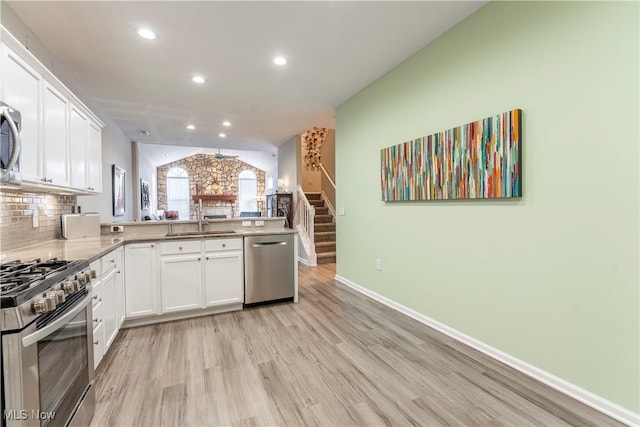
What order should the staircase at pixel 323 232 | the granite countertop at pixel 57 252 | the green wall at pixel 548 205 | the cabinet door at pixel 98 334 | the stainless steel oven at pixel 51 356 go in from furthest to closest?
the staircase at pixel 323 232 → the cabinet door at pixel 98 334 → the granite countertop at pixel 57 252 → the green wall at pixel 548 205 → the stainless steel oven at pixel 51 356

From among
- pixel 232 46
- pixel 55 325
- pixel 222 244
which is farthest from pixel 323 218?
pixel 55 325

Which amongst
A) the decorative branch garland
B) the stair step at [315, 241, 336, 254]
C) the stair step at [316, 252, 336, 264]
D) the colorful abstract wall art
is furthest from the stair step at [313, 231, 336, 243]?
the colorful abstract wall art

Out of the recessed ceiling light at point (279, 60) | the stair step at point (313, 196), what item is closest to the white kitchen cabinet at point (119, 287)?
the recessed ceiling light at point (279, 60)

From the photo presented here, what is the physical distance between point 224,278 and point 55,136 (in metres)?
1.93

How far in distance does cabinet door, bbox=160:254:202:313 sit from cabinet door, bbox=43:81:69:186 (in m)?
1.15

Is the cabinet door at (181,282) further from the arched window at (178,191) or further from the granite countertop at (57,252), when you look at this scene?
the arched window at (178,191)

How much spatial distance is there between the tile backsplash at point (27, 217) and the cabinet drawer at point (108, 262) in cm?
61

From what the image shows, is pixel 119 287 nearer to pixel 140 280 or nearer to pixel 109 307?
pixel 140 280

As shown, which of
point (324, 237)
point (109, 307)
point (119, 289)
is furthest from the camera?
point (324, 237)

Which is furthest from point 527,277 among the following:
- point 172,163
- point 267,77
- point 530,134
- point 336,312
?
point 172,163

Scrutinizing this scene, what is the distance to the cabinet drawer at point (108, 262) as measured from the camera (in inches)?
87.7

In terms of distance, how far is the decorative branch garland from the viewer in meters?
6.74

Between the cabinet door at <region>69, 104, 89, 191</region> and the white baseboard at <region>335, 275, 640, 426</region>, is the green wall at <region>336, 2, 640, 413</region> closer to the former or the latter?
the white baseboard at <region>335, 275, 640, 426</region>

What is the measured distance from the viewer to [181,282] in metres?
3.09
